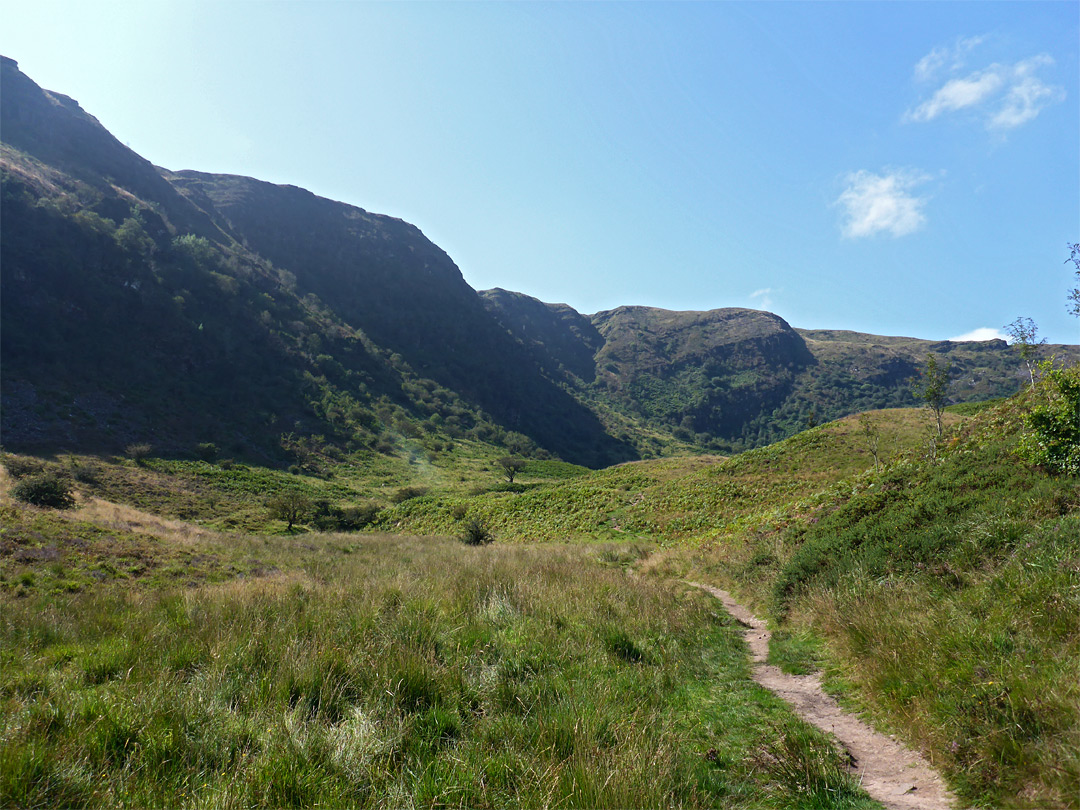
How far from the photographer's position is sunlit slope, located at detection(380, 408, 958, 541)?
25.7 meters

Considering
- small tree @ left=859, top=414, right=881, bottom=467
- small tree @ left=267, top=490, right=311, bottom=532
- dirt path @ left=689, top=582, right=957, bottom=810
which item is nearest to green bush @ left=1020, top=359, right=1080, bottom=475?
dirt path @ left=689, top=582, right=957, bottom=810

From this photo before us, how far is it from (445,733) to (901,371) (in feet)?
813

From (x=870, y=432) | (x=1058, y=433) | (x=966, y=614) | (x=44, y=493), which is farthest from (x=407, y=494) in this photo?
(x=966, y=614)

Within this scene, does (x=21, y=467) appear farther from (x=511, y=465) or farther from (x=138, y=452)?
(x=511, y=465)

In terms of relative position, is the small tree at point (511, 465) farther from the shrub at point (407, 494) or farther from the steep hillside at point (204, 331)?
the steep hillside at point (204, 331)

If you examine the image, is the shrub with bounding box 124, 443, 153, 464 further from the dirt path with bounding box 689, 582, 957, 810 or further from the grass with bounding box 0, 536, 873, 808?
the dirt path with bounding box 689, 582, 957, 810

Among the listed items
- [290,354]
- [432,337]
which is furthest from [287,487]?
[432,337]

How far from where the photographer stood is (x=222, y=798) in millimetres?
2490

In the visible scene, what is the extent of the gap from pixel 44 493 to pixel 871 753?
103 ft

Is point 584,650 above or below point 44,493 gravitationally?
above

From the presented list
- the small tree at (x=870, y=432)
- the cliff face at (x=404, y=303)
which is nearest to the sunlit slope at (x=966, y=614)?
the small tree at (x=870, y=432)

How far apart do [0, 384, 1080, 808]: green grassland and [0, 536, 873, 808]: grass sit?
2cm

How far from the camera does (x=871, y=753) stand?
3.78m

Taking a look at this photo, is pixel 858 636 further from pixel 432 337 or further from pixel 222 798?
pixel 432 337
